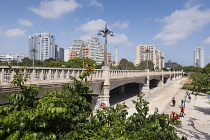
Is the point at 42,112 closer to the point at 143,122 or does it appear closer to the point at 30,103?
the point at 30,103

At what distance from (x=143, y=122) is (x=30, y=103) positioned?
3473 millimetres

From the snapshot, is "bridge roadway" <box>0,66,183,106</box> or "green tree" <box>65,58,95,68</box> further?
"green tree" <box>65,58,95,68</box>

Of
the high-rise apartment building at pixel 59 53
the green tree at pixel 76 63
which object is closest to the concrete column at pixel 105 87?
Result: the green tree at pixel 76 63

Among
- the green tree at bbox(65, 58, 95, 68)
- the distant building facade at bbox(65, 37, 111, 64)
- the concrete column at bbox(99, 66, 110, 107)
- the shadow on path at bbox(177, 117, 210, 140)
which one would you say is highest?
the distant building facade at bbox(65, 37, 111, 64)

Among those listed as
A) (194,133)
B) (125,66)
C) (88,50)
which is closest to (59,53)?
(88,50)

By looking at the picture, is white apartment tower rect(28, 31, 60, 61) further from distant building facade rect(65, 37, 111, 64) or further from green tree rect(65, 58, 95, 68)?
green tree rect(65, 58, 95, 68)

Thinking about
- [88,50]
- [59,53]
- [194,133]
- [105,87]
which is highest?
[59,53]

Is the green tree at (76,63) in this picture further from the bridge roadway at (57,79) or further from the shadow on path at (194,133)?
the shadow on path at (194,133)

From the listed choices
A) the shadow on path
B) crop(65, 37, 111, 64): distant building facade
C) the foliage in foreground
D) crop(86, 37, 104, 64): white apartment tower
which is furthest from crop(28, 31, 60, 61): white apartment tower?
the foliage in foreground

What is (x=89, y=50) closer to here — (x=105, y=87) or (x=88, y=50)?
(x=88, y=50)

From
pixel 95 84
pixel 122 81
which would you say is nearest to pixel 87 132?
pixel 95 84

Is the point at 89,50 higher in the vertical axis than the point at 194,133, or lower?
higher

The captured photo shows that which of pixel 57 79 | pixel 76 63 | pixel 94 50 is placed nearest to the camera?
pixel 57 79

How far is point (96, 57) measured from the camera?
142875 millimetres
